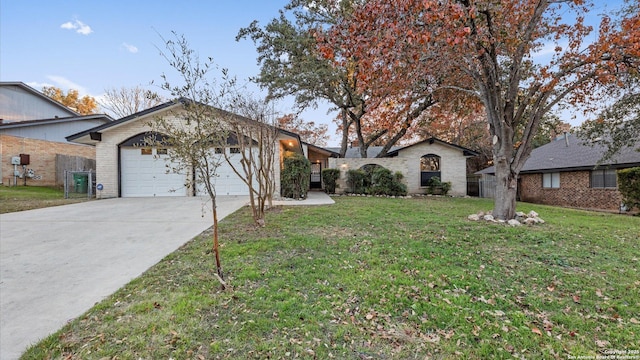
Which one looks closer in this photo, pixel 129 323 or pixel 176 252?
pixel 129 323

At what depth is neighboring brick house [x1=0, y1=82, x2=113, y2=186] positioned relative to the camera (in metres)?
14.9

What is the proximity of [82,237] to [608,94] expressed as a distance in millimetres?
15075

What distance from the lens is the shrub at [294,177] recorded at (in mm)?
12039

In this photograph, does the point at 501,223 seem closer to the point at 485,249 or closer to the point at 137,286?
the point at 485,249

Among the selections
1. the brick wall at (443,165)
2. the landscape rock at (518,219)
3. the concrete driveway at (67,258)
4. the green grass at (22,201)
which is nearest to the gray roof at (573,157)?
the brick wall at (443,165)

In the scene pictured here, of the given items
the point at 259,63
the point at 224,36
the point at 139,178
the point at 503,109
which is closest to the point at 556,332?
the point at 503,109

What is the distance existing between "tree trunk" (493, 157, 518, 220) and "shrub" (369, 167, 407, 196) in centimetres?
758

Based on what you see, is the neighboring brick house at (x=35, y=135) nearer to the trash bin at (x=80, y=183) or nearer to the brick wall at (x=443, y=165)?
the trash bin at (x=80, y=183)

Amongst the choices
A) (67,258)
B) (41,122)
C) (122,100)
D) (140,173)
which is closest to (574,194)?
(67,258)

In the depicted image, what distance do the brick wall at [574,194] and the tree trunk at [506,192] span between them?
10067mm

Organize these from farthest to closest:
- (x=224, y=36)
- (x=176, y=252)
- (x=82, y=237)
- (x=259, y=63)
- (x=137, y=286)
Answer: (x=259, y=63)
(x=224, y=36)
(x=82, y=237)
(x=176, y=252)
(x=137, y=286)

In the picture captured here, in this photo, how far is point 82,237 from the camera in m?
5.52

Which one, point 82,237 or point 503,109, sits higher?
point 503,109

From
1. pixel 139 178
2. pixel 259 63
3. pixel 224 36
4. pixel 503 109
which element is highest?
pixel 259 63
